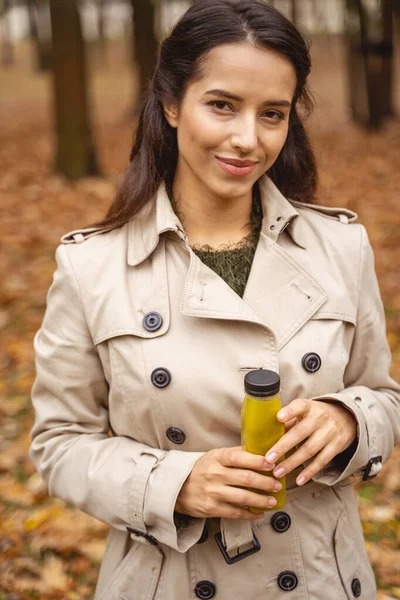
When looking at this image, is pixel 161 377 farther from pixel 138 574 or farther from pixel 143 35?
pixel 143 35

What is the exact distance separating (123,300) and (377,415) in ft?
2.76

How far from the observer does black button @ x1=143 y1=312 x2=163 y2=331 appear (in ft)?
6.41

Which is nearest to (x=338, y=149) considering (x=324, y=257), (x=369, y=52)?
(x=369, y=52)

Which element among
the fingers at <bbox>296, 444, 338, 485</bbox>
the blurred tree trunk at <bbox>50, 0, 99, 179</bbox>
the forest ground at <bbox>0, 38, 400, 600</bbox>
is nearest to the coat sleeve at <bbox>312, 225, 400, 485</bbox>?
the fingers at <bbox>296, 444, 338, 485</bbox>

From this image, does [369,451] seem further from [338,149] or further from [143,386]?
[338,149]

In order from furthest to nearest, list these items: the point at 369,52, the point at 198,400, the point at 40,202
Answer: the point at 369,52
the point at 40,202
the point at 198,400

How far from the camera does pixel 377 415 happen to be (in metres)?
2.06

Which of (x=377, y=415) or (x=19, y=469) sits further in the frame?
(x=19, y=469)

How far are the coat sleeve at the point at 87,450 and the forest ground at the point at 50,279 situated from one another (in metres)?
0.74

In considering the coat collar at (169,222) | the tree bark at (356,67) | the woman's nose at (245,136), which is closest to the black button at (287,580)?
the coat collar at (169,222)

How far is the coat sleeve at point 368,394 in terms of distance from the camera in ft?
6.53

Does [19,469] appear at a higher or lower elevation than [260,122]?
lower

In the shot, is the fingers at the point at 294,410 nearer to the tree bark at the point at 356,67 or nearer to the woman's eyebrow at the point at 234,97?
the woman's eyebrow at the point at 234,97

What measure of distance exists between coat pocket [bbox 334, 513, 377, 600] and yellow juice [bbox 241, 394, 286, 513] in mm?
509
